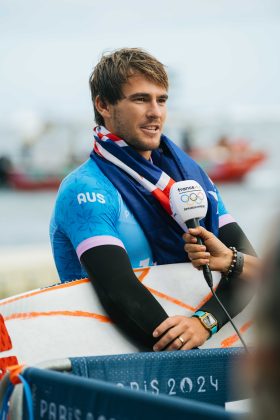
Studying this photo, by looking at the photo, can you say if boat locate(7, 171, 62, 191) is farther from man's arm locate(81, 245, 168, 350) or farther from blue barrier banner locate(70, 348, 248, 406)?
blue barrier banner locate(70, 348, 248, 406)

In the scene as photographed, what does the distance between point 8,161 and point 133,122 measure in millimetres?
37419

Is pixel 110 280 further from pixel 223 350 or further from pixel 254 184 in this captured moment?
pixel 254 184

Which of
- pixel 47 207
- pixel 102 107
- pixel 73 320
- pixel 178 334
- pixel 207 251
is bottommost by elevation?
pixel 178 334

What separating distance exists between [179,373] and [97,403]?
0.77 metres

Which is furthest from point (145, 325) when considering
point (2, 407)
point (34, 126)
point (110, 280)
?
point (34, 126)

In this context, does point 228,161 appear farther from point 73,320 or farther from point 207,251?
point 73,320

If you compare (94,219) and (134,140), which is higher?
(134,140)

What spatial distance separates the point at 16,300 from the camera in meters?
2.85

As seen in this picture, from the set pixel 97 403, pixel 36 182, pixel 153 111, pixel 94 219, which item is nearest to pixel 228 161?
pixel 36 182

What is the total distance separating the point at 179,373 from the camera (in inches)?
97.3

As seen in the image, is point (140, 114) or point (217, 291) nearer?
point (217, 291)

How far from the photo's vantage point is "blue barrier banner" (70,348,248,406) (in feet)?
7.95

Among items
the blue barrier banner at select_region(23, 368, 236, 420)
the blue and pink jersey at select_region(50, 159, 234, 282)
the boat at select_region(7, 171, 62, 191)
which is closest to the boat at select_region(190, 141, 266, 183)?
the boat at select_region(7, 171, 62, 191)

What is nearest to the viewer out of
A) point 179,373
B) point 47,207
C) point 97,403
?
point 97,403
